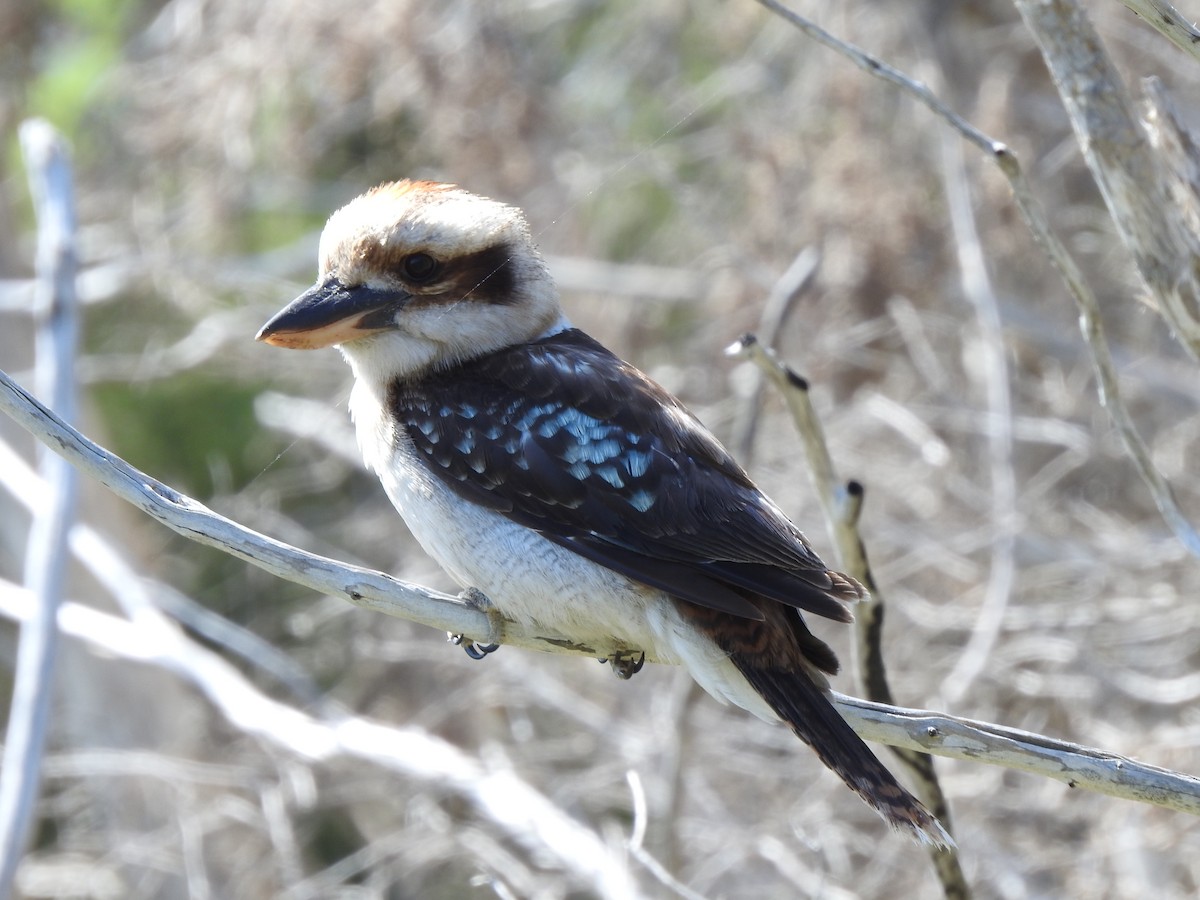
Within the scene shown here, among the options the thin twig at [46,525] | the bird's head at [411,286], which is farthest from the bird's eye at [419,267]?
the thin twig at [46,525]

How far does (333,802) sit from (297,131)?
9.10 ft

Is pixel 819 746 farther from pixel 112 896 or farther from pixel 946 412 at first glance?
pixel 112 896

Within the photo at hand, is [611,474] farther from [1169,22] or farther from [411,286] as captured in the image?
[1169,22]

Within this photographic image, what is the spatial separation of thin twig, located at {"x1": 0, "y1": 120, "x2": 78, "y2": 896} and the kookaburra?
999 mm

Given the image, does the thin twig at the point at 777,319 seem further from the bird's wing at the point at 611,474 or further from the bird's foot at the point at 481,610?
the bird's foot at the point at 481,610

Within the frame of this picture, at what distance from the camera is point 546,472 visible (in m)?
2.59

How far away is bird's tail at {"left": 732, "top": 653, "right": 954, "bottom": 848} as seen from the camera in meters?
2.11

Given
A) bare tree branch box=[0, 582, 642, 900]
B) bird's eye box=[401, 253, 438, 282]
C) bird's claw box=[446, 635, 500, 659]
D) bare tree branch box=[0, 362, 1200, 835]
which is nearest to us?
bare tree branch box=[0, 362, 1200, 835]

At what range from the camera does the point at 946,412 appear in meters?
5.43

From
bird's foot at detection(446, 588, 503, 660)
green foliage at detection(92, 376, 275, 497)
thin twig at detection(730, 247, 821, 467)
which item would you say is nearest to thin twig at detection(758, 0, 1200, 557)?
thin twig at detection(730, 247, 821, 467)

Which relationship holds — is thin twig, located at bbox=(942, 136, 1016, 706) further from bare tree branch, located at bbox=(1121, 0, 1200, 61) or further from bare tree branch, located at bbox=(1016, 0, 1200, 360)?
bare tree branch, located at bbox=(1121, 0, 1200, 61)

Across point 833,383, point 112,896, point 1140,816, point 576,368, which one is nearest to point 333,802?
point 112,896

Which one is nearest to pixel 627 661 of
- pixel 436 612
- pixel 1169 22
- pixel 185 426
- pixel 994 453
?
pixel 436 612

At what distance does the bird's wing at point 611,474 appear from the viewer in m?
2.38
